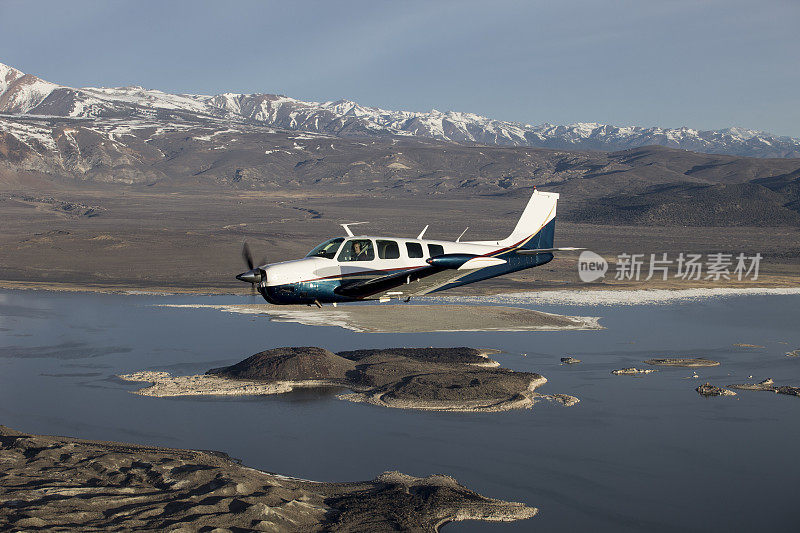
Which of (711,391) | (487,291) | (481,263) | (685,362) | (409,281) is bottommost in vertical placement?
(711,391)

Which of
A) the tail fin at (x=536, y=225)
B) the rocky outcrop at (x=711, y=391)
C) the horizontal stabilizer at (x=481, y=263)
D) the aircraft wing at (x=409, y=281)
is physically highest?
the tail fin at (x=536, y=225)

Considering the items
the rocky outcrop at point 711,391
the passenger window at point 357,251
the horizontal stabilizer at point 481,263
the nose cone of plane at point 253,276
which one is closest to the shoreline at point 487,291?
the rocky outcrop at point 711,391

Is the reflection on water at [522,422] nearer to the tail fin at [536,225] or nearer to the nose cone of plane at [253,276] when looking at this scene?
the nose cone of plane at [253,276]

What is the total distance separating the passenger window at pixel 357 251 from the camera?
114ft

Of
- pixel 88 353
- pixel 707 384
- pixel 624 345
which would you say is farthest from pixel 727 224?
pixel 88 353

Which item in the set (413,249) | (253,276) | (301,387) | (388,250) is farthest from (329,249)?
(301,387)

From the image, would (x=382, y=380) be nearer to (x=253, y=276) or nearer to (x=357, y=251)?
(x=357, y=251)

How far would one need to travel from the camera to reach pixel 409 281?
34.0 metres

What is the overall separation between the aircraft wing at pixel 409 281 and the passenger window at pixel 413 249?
2.29ft

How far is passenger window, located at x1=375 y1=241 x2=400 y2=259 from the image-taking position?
35312mm

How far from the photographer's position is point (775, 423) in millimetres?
46438

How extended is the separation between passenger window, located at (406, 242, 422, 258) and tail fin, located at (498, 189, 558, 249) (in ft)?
25.8

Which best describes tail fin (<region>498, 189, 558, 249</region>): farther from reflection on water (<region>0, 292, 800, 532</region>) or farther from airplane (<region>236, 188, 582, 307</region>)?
reflection on water (<region>0, 292, 800, 532</region>)

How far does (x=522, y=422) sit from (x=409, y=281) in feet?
52.4
